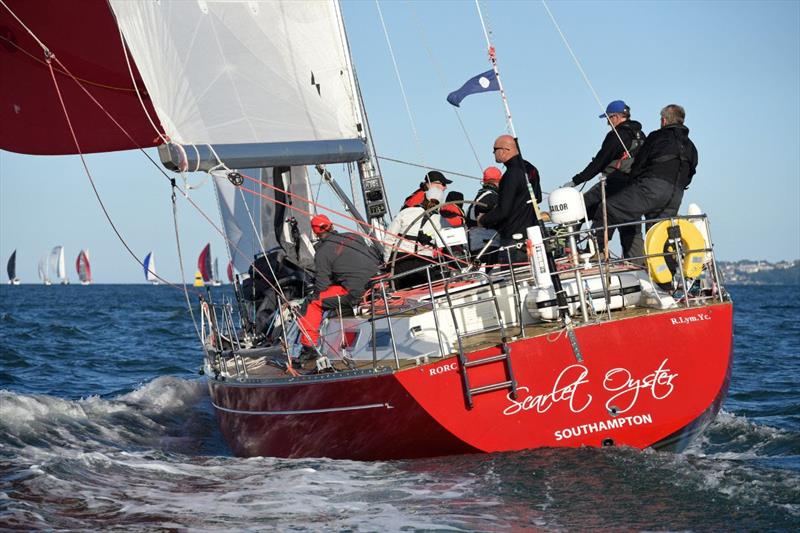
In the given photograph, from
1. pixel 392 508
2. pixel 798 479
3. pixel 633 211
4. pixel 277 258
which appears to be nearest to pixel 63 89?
pixel 277 258

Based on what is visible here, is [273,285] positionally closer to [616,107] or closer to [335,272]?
[335,272]

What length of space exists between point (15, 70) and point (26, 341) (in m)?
10.8

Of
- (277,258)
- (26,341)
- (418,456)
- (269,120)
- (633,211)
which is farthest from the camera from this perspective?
(26,341)

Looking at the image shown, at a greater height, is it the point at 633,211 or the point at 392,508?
the point at 633,211

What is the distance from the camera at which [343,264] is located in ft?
27.6

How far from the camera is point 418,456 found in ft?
23.1

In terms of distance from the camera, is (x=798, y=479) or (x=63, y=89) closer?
(x=798, y=479)

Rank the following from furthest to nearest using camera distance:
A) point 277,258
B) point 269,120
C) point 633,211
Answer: point 277,258 → point 269,120 → point 633,211

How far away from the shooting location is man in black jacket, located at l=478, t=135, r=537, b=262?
7934mm

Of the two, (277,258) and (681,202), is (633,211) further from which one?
(277,258)

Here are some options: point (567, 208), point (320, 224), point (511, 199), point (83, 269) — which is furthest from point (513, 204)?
point (83, 269)

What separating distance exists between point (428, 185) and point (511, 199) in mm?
1661

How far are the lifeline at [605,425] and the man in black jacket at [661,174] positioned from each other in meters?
1.94

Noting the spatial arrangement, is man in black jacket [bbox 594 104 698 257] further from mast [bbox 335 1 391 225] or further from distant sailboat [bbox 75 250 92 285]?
distant sailboat [bbox 75 250 92 285]
